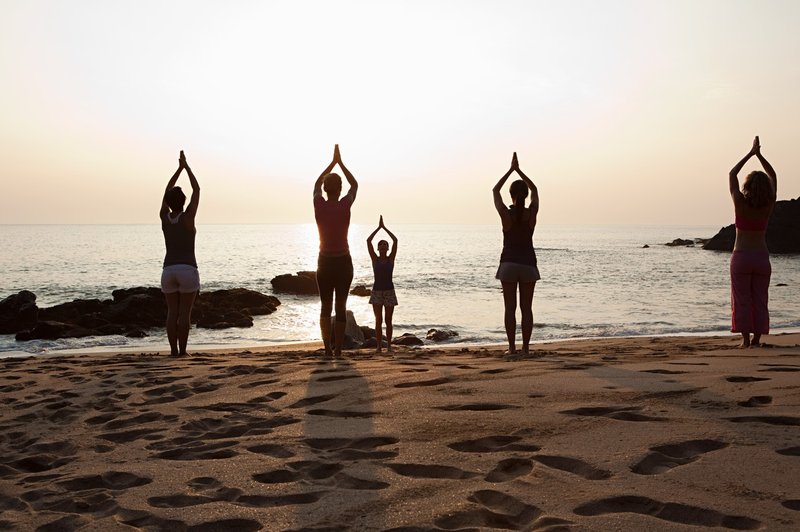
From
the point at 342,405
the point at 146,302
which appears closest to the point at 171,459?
the point at 342,405

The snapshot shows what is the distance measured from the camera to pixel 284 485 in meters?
3.28

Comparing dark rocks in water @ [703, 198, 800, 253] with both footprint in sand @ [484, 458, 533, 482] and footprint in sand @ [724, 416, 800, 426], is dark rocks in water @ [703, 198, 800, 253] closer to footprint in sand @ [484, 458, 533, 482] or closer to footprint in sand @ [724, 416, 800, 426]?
footprint in sand @ [724, 416, 800, 426]

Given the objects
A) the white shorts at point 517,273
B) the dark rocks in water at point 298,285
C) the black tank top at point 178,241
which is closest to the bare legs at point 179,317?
the black tank top at point 178,241

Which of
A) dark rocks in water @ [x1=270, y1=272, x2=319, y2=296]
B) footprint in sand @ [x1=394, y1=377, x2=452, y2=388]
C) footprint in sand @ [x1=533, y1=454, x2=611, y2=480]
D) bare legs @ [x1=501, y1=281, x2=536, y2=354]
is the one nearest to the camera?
footprint in sand @ [x1=533, y1=454, x2=611, y2=480]

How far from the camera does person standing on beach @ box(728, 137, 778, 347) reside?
7.29m

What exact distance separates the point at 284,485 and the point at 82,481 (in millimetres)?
1123

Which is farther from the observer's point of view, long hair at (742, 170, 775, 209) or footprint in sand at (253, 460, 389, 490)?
long hair at (742, 170, 775, 209)

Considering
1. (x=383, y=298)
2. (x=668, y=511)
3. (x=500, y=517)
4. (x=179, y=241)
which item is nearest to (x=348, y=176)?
(x=179, y=241)

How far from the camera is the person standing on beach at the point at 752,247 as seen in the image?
7289 millimetres

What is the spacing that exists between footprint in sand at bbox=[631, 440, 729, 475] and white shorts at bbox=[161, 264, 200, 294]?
6017 millimetres

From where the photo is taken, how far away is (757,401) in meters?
4.30

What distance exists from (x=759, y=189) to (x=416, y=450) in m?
5.62

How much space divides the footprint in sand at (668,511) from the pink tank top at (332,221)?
193 inches

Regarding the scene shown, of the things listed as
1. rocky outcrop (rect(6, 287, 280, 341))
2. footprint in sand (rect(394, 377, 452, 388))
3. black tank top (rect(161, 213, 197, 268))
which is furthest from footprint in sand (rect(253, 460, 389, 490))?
rocky outcrop (rect(6, 287, 280, 341))
